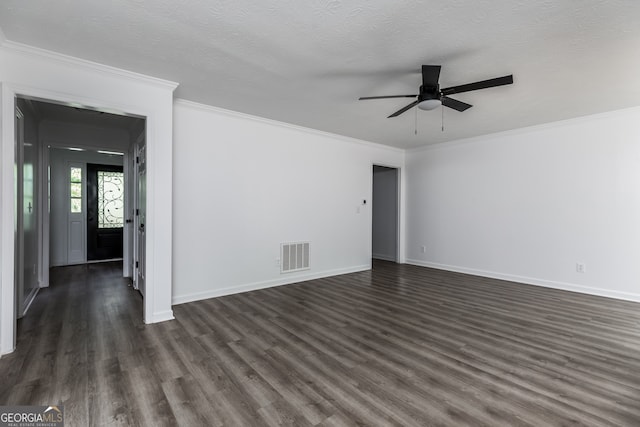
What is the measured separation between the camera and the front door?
663 centimetres

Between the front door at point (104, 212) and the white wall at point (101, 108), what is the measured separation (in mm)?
4715

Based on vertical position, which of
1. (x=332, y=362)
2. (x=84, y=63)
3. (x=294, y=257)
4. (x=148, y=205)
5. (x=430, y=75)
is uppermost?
(x=84, y=63)

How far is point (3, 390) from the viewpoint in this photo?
1.93 m

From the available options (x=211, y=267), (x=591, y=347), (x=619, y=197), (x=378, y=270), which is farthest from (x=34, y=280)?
(x=619, y=197)

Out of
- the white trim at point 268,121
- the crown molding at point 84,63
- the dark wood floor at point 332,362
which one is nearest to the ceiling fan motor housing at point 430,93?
the dark wood floor at point 332,362

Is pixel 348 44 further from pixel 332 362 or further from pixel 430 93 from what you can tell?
pixel 332 362

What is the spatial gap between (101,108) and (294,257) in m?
3.18

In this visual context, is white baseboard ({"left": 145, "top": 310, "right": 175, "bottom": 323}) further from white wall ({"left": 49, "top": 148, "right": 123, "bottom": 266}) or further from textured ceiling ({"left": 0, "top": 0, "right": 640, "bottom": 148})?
white wall ({"left": 49, "top": 148, "right": 123, "bottom": 266})

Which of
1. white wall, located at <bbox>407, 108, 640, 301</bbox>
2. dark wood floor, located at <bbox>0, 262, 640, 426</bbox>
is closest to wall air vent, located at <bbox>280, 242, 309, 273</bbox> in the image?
dark wood floor, located at <bbox>0, 262, 640, 426</bbox>

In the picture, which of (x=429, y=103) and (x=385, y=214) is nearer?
(x=429, y=103)

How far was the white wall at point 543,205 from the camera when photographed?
4.13 meters

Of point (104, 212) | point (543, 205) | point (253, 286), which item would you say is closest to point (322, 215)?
point (253, 286)

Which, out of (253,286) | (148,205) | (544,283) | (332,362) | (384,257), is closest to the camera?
(332,362)

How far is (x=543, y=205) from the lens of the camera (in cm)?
480
